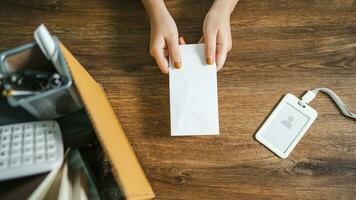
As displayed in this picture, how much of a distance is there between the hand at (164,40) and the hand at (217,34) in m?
0.06

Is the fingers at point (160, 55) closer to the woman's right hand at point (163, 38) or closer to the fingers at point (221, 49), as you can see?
the woman's right hand at point (163, 38)

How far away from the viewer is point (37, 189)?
478 millimetres

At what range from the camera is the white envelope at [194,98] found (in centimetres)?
72

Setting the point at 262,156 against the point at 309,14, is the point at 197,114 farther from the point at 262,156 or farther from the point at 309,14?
the point at 309,14

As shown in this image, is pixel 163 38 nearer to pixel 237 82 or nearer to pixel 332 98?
pixel 237 82

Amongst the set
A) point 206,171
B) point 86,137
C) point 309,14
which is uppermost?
point 309,14

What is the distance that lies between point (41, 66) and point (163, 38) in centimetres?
30

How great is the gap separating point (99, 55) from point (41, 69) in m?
0.27

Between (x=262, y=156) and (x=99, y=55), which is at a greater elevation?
(x=99, y=55)

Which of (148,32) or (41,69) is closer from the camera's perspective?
(41,69)

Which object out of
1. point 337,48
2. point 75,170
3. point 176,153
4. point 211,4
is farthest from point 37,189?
point 337,48

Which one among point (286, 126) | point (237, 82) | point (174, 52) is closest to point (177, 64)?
point (174, 52)

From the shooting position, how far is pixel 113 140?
23.0 inches

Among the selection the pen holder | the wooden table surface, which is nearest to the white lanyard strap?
the wooden table surface
